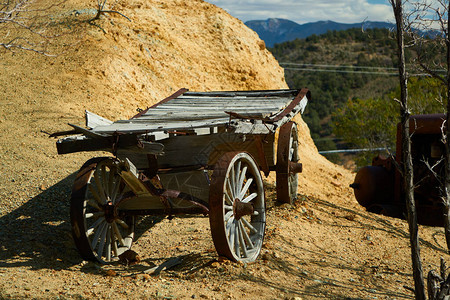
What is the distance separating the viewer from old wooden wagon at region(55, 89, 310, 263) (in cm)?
472

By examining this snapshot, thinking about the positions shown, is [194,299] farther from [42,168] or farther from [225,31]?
[225,31]

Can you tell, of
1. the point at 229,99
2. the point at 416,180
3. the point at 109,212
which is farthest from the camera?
the point at 416,180

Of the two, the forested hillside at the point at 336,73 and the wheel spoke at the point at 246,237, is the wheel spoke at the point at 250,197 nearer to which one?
the wheel spoke at the point at 246,237

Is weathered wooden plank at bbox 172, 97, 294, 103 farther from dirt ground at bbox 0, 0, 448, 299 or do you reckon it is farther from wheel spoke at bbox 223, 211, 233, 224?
wheel spoke at bbox 223, 211, 233, 224

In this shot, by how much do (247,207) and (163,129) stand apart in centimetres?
116

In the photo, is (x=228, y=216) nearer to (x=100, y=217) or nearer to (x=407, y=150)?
(x=100, y=217)

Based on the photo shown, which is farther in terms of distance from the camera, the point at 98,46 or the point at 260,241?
the point at 98,46

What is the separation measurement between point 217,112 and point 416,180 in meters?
3.83

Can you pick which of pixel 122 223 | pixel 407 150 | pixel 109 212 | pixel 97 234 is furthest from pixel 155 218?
pixel 407 150

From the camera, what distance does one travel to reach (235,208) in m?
5.02

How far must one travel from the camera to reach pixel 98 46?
451 inches

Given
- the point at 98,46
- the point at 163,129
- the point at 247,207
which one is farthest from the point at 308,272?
the point at 98,46

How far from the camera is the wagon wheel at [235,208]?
→ 15.1 ft

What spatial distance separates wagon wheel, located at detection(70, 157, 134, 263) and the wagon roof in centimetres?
47
